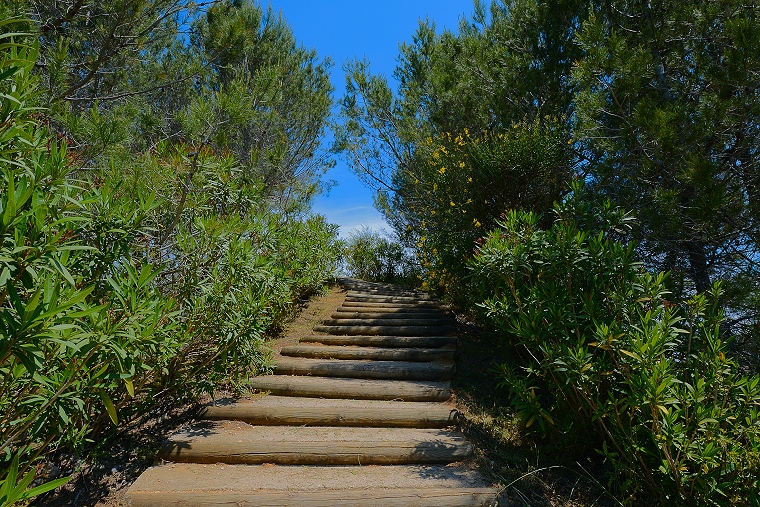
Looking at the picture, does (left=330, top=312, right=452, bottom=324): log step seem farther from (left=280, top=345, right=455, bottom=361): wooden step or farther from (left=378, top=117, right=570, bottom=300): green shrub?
(left=280, top=345, right=455, bottom=361): wooden step

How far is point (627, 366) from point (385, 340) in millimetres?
3162

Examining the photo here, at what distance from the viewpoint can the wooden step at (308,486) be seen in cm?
246

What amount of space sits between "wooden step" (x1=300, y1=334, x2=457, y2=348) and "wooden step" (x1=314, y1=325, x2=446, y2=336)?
0.22m

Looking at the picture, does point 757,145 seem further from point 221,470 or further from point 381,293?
point 381,293

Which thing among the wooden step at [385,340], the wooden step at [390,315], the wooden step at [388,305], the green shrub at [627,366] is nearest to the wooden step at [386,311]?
the wooden step at [390,315]

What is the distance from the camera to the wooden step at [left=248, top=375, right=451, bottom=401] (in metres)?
3.85

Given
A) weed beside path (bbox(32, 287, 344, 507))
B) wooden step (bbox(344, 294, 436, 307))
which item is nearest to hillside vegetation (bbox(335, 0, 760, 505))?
wooden step (bbox(344, 294, 436, 307))

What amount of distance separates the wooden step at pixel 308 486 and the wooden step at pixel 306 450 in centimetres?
6

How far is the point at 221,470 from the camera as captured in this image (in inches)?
111

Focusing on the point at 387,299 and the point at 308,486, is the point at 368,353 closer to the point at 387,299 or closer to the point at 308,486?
the point at 308,486

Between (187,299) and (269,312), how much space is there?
1.94 meters

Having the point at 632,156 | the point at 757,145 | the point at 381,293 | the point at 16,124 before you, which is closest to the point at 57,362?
the point at 16,124

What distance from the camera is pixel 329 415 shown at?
3.45 meters

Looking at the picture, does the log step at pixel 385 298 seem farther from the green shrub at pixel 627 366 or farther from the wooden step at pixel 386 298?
the green shrub at pixel 627 366
